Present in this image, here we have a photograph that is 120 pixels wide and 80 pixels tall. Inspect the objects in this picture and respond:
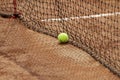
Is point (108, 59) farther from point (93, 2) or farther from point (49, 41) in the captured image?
point (93, 2)

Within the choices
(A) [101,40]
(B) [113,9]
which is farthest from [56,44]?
(B) [113,9]

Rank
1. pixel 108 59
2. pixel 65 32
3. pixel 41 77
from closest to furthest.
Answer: pixel 41 77
pixel 108 59
pixel 65 32

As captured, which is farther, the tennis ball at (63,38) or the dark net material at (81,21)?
the tennis ball at (63,38)

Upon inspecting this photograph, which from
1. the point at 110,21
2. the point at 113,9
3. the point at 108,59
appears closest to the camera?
the point at 108,59

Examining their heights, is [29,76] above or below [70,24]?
below

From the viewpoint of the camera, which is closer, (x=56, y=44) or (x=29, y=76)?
(x=29, y=76)

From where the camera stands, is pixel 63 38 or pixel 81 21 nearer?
pixel 63 38

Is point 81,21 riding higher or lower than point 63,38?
higher

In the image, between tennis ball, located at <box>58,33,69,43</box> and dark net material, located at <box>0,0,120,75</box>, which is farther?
tennis ball, located at <box>58,33,69,43</box>
